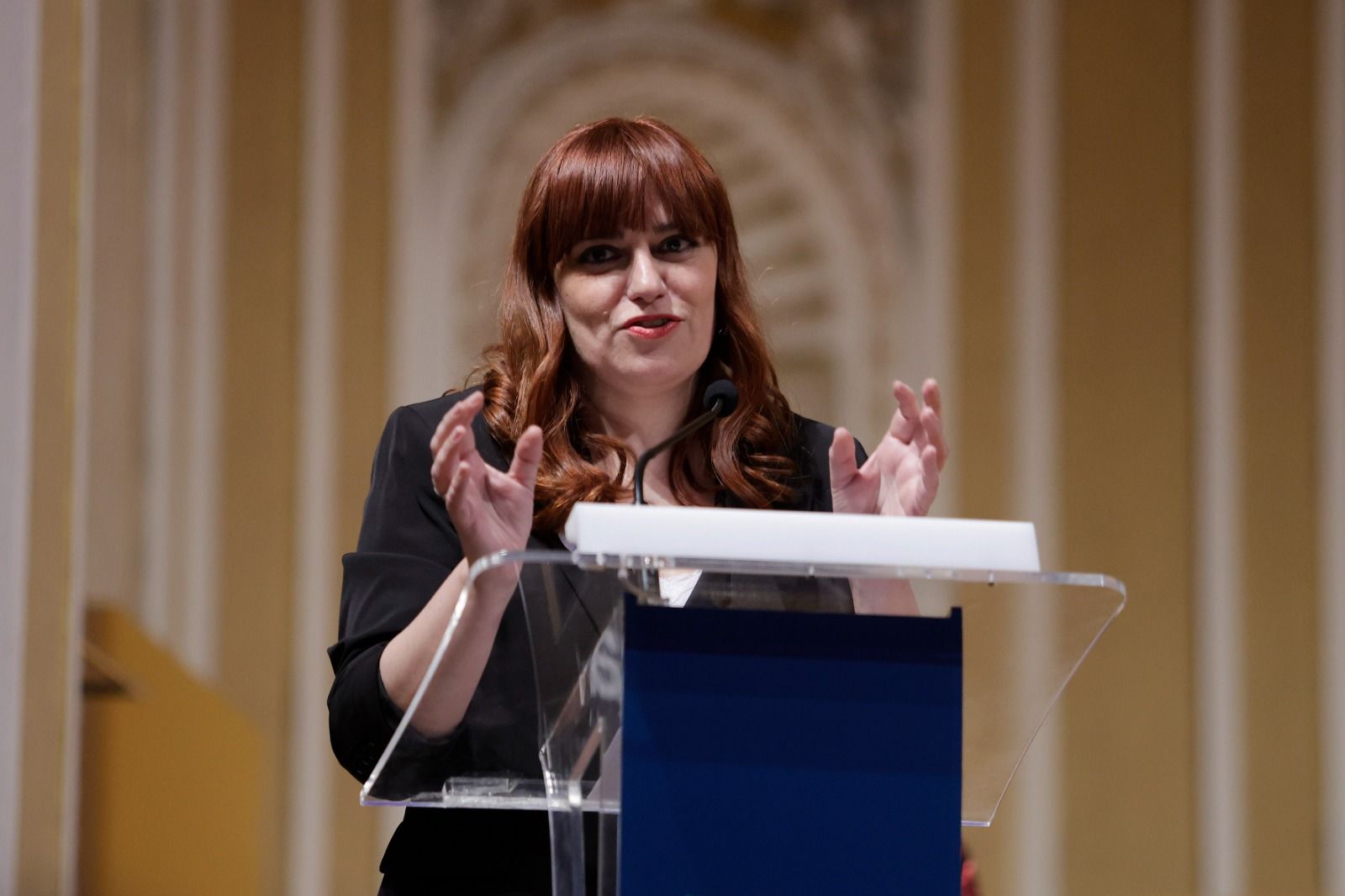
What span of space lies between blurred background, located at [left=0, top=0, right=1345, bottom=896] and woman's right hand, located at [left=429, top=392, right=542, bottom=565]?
3945mm

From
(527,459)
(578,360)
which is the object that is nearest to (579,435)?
(578,360)

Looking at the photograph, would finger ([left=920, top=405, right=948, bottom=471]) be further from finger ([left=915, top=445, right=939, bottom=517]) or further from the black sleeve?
the black sleeve

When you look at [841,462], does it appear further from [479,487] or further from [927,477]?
[479,487]

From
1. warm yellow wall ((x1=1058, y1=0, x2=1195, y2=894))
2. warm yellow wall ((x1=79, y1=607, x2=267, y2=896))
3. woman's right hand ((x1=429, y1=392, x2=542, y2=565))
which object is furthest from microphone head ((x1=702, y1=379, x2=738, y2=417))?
warm yellow wall ((x1=1058, y1=0, x2=1195, y2=894))

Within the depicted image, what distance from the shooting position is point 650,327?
5.78 feet

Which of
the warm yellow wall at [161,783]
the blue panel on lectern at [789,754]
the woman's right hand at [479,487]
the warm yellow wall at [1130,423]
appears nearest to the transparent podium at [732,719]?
the blue panel on lectern at [789,754]

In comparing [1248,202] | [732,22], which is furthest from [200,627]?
[1248,202]

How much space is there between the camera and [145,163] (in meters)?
5.36

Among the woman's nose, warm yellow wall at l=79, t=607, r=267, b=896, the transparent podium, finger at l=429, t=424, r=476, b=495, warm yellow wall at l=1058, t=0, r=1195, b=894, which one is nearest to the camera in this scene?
the transparent podium

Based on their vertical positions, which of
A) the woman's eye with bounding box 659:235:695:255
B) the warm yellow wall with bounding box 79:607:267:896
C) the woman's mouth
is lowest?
the warm yellow wall with bounding box 79:607:267:896

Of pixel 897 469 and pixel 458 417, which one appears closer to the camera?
pixel 458 417

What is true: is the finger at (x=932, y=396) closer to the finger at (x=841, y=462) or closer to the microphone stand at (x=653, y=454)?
the finger at (x=841, y=462)

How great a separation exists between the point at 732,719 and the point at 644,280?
608 mm

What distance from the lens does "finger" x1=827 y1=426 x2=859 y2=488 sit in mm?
1579
